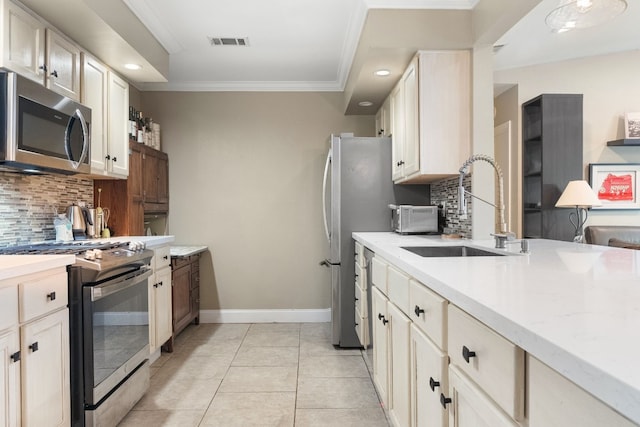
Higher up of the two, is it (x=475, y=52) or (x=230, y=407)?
(x=475, y=52)

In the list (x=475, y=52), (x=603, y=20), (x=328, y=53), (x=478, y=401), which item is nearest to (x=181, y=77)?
(x=328, y=53)

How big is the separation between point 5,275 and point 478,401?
5.19 feet

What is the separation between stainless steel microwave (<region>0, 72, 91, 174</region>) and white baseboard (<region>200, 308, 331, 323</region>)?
7.09 ft

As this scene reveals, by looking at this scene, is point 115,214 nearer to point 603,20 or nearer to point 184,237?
point 184,237

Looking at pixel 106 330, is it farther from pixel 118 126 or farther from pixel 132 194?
pixel 118 126

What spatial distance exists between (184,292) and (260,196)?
1.24m

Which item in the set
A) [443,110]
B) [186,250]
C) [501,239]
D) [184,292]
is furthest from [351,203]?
[184,292]

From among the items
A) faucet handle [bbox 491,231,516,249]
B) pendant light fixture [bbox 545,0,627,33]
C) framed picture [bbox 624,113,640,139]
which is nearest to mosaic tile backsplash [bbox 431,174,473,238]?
faucet handle [bbox 491,231,516,249]

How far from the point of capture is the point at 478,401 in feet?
3.02

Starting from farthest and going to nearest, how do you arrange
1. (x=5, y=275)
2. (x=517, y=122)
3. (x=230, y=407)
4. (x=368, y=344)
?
(x=517, y=122), (x=368, y=344), (x=230, y=407), (x=5, y=275)

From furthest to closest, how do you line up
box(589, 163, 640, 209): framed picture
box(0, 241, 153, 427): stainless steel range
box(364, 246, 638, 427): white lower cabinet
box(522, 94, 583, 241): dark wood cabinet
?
box(589, 163, 640, 209): framed picture < box(522, 94, 583, 241): dark wood cabinet < box(0, 241, 153, 427): stainless steel range < box(364, 246, 638, 427): white lower cabinet

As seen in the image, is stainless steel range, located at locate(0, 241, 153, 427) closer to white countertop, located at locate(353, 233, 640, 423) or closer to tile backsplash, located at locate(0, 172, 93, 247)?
tile backsplash, located at locate(0, 172, 93, 247)

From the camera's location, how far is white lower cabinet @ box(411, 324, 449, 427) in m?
1.18

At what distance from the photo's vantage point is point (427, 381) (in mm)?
1315
